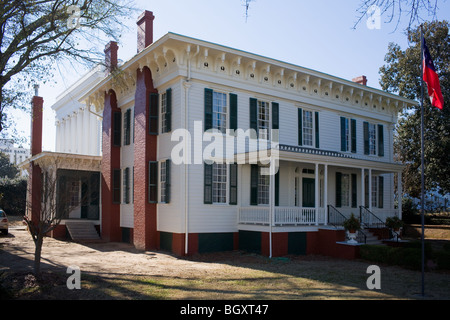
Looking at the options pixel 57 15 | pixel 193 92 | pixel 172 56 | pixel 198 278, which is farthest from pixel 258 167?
pixel 57 15

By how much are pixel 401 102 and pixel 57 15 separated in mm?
19210

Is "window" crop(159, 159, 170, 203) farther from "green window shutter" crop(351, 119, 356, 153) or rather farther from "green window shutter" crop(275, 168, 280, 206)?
"green window shutter" crop(351, 119, 356, 153)

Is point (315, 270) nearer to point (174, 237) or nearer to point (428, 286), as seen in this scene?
point (428, 286)

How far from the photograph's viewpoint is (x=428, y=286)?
11258mm

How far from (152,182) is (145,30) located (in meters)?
7.20

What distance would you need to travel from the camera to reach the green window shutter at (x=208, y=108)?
1766cm

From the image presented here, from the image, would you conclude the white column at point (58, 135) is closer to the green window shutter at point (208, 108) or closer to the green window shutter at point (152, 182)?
the green window shutter at point (152, 182)

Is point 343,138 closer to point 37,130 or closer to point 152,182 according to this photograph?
point 152,182

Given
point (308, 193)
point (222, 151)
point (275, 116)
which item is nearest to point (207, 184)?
point (222, 151)

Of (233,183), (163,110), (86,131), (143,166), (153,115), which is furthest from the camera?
(86,131)

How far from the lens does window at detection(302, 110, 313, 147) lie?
2109 cm

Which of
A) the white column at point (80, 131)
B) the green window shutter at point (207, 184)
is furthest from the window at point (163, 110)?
the white column at point (80, 131)

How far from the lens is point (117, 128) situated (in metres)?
22.1
